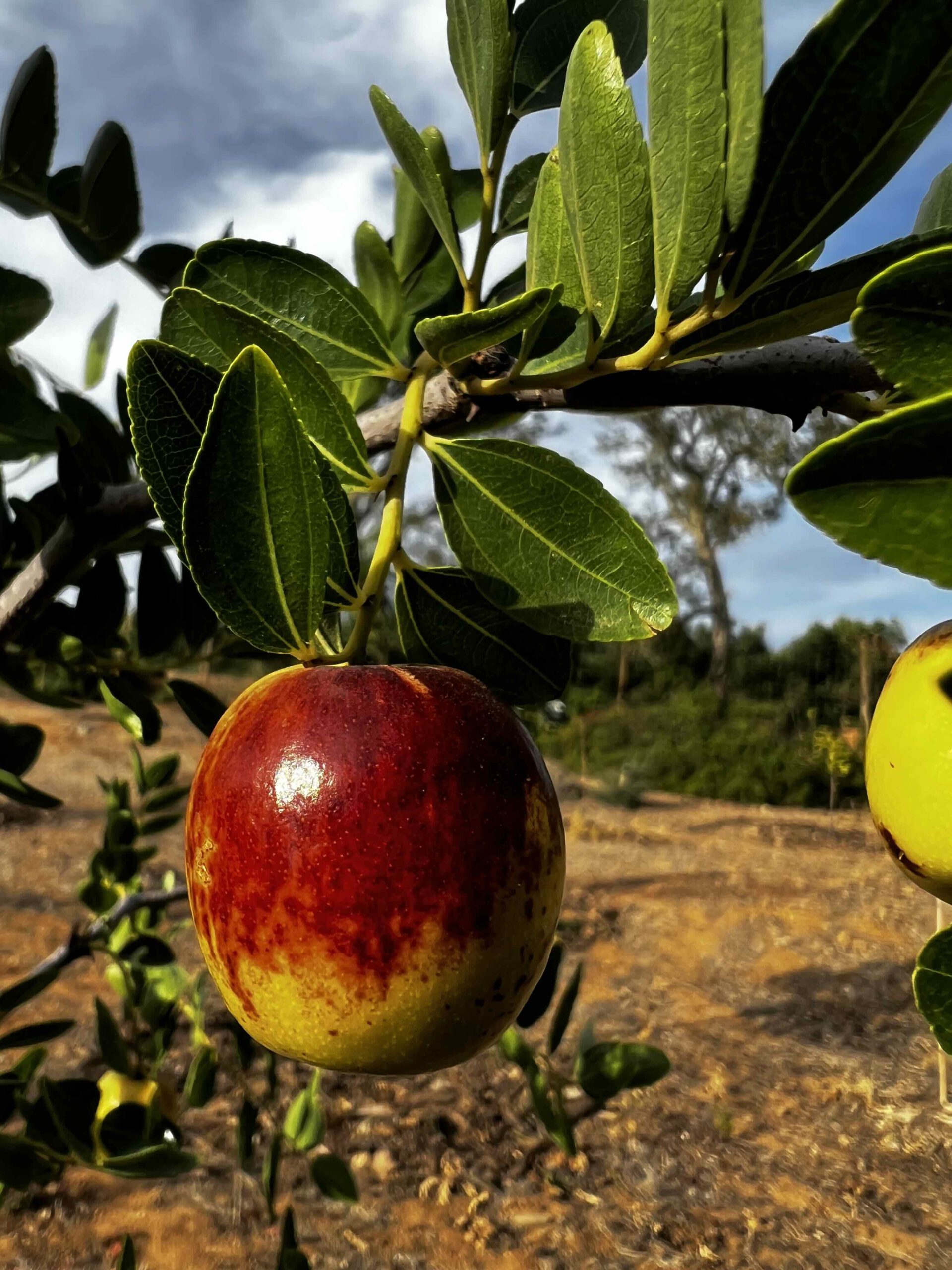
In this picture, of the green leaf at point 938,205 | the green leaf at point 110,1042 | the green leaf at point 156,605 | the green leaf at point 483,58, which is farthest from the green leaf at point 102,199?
the green leaf at point 110,1042

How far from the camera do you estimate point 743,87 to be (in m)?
0.31

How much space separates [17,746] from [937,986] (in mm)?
913

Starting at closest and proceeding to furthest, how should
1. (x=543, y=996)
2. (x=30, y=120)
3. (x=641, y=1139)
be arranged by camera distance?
1. (x=30, y=120)
2. (x=543, y=996)
3. (x=641, y=1139)

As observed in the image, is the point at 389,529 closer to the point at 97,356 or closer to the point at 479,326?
the point at 479,326

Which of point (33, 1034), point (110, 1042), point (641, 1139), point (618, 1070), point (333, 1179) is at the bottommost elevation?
point (641, 1139)

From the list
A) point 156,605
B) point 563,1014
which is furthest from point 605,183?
point 563,1014

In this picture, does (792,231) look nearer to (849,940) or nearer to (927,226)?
(927,226)

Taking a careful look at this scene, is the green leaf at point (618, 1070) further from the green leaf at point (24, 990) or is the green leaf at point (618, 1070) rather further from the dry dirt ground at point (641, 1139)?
the dry dirt ground at point (641, 1139)

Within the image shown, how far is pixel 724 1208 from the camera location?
346 cm

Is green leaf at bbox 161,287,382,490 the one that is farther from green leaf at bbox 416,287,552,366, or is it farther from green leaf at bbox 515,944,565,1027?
green leaf at bbox 515,944,565,1027

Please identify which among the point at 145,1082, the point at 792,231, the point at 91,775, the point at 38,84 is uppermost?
the point at 38,84

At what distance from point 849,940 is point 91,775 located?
19.4ft

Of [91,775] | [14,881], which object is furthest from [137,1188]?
[91,775]

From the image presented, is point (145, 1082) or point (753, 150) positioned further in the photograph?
point (145, 1082)
